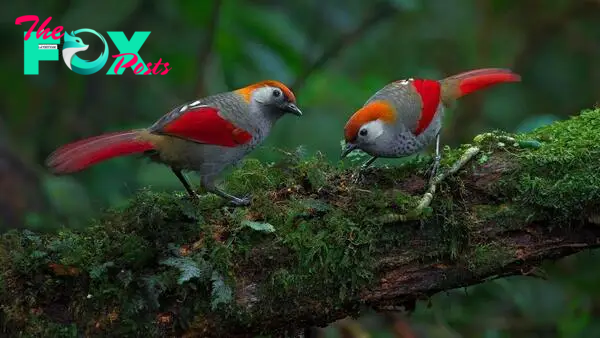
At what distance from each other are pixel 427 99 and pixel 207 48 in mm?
1944

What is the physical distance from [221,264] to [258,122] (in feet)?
2.73

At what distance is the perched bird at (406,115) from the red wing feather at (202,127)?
0.56 meters

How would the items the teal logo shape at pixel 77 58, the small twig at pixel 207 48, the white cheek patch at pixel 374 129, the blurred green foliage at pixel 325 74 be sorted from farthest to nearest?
the teal logo shape at pixel 77 58 < the blurred green foliage at pixel 325 74 < the small twig at pixel 207 48 < the white cheek patch at pixel 374 129

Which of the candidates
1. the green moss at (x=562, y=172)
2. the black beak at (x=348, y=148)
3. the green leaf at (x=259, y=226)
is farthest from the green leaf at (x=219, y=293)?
the green moss at (x=562, y=172)

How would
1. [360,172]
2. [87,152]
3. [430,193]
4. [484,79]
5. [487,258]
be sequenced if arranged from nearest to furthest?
[87,152]
[487,258]
[430,193]
[360,172]
[484,79]

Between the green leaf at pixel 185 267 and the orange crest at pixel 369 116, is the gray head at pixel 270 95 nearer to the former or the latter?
the orange crest at pixel 369 116

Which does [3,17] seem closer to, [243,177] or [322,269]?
[243,177]

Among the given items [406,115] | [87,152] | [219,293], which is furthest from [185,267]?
[406,115]

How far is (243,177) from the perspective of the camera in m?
3.84

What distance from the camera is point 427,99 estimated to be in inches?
163

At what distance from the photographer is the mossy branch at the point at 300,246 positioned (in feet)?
10.2

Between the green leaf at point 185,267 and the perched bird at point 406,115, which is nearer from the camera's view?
the green leaf at point 185,267

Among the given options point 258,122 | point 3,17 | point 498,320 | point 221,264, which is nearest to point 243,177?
point 258,122

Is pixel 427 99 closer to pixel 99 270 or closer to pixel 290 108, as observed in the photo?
pixel 290 108
